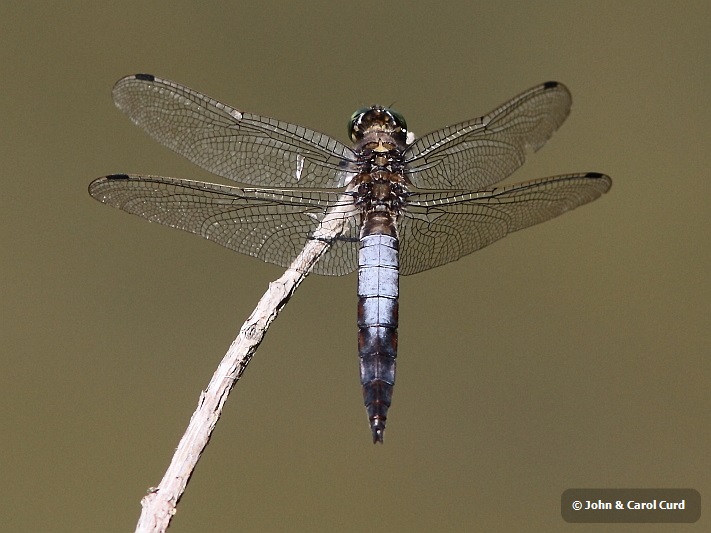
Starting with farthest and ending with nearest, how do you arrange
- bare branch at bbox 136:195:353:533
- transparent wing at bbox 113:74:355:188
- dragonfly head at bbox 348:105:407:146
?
dragonfly head at bbox 348:105:407:146 → transparent wing at bbox 113:74:355:188 → bare branch at bbox 136:195:353:533

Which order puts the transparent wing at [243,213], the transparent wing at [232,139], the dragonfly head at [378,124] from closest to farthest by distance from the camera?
the transparent wing at [243,213], the transparent wing at [232,139], the dragonfly head at [378,124]

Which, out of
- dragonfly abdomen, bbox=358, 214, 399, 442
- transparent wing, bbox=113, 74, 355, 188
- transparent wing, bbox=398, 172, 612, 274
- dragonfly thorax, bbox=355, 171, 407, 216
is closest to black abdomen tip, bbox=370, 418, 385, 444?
dragonfly abdomen, bbox=358, 214, 399, 442

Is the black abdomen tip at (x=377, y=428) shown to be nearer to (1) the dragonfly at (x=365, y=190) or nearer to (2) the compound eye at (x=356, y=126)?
(1) the dragonfly at (x=365, y=190)

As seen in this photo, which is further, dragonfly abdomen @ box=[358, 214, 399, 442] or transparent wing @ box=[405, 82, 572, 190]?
transparent wing @ box=[405, 82, 572, 190]

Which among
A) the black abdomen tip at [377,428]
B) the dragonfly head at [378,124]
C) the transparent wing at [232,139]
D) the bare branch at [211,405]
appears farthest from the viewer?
the dragonfly head at [378,124]

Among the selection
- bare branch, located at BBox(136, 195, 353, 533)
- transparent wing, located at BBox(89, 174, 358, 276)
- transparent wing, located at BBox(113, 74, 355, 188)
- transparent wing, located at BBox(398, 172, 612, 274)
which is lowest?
bare branch, located at BBox(136, 195, 353, 533)

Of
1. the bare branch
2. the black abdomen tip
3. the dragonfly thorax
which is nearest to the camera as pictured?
the bare branch

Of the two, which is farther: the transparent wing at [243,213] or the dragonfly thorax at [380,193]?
the dragonfly thorax at [380,193]

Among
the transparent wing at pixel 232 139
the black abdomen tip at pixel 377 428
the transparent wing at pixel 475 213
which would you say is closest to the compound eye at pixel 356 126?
the transparent wing at pixel 232 139

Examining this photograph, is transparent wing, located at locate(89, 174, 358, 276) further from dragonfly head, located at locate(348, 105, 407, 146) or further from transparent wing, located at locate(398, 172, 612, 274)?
dragonfly head, located at locate(348, 105, 407, 146)
